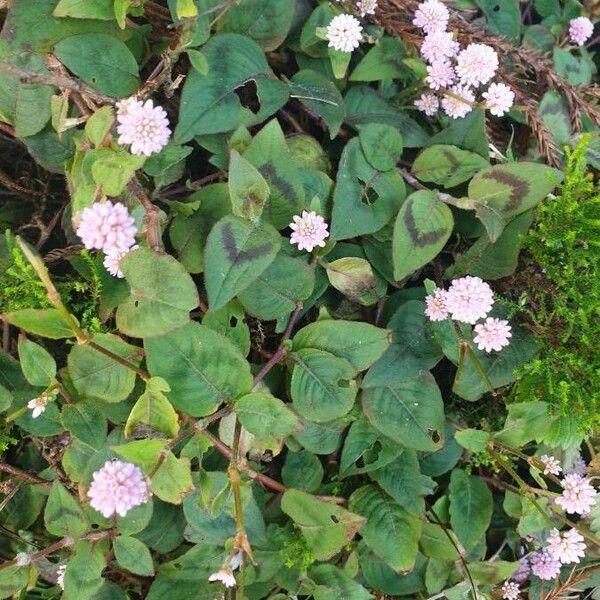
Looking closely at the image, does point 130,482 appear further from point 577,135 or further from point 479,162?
point 577,135

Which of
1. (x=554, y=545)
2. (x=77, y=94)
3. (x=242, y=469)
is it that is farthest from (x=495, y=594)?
(x=77, y=94)

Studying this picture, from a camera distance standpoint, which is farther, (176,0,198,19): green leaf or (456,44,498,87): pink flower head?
(456,44,498,87): pink flower head

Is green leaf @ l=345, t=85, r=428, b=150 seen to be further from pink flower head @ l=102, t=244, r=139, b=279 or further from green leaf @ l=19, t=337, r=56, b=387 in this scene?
green leaf @ l=19, t=337, r=56, b=387

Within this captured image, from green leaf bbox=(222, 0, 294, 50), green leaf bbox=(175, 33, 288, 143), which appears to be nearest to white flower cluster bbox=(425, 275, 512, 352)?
green leaf bbox=(175, 33, 288, 143)

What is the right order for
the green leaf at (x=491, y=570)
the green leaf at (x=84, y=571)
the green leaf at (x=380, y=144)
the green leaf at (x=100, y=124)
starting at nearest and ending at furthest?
the green leaf at (x=100, y=124), the green leaf at (x=84, y=571), the green leaf at (x=380, y=144), the green leaf at (x=491, y=570)

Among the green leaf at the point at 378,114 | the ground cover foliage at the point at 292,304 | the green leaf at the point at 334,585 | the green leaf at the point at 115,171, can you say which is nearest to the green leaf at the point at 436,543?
the ground cover foliage at the point at 292,304

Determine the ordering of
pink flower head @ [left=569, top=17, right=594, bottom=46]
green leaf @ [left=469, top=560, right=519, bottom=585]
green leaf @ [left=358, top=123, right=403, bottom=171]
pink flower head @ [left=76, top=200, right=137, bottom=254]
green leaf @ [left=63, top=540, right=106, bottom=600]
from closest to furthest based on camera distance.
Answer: pink flower head @ [left=76, top=200, right=137, bottom=254]
green leaf @ [left=63, top=540, right=106, bottom=600]
green leaf @ [left=358, top=123, right=403, bottom=171]
green leaf @ [left=469, top=560, right=519, bottom=585]
pink flower head @ [left=569, top=17, right=594, bottom=46]

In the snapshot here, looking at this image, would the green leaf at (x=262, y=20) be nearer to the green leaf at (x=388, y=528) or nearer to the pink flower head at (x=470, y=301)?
the pink flower head at (x=470, y=301)

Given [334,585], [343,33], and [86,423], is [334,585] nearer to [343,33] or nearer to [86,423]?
[86,423]
